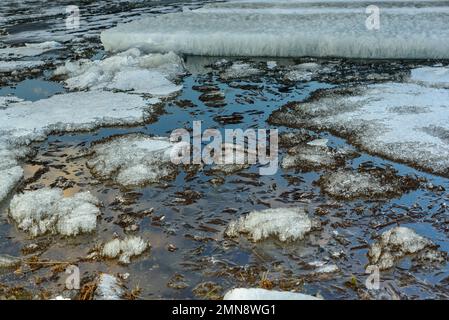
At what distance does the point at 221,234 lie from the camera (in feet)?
17.1

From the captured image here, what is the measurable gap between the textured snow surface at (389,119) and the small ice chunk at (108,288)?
4173mm

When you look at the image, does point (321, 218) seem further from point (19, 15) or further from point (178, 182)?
point (19, 15)

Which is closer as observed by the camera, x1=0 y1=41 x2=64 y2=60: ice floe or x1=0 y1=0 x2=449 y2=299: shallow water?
x1=0 y1=0 x2=449 y2=299: shallow water

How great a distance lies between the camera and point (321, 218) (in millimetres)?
5410

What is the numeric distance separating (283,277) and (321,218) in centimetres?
116

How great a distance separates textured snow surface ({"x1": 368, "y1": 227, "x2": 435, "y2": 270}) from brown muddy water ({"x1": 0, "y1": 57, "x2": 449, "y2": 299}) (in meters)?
0.09

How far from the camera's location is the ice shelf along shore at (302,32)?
11492 mm

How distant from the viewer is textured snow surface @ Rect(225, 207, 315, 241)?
16.7ft

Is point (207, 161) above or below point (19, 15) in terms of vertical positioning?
below

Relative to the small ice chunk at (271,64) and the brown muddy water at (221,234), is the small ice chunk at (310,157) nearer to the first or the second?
the brown muddy water at (221,234)

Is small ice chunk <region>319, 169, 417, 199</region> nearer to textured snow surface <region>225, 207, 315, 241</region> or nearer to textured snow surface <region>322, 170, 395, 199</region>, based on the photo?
textured snow surface <region>322, 170, 395, 199</region>

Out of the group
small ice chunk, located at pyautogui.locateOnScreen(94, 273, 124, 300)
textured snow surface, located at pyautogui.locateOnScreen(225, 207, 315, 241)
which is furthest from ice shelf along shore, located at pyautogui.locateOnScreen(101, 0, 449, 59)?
small ice chunk, located at pyautogui.locateOnScreen(94, 273, 124, 300)

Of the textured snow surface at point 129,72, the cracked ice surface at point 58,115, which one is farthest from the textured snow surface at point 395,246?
the textured snow surface at point 129,72
